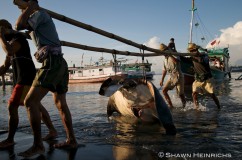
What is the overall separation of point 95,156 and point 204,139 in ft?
6.58

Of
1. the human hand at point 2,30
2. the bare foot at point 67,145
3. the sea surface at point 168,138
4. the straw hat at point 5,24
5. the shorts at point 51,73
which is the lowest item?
the sea surface at point 168,138

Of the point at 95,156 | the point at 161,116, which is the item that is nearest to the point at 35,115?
the point at 95,156

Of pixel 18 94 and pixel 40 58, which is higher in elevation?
pixel 40 58

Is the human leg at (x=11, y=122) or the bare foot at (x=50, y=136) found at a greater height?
the human leg at (x=11, y=122)

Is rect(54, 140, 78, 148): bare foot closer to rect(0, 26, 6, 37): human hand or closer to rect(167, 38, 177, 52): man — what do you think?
rect(0, 26, 6, 37): human hand

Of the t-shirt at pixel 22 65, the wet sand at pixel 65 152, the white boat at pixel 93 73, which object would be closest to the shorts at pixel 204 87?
the wet sand at pixel 65 152

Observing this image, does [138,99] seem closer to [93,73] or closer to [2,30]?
[2,30]

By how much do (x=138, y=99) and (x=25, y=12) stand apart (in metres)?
3.53

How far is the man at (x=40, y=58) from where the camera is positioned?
3.91 m

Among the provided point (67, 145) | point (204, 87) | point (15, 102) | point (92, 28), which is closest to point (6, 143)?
point (15, 102)

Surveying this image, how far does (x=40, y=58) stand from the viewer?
4.07m

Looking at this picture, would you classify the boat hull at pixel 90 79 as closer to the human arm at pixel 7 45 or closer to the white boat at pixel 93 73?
the white boat at pixel 93 73

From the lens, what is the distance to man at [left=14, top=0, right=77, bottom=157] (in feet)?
12.8

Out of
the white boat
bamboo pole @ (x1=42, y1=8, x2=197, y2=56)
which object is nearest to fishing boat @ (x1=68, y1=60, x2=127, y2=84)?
the white boat
